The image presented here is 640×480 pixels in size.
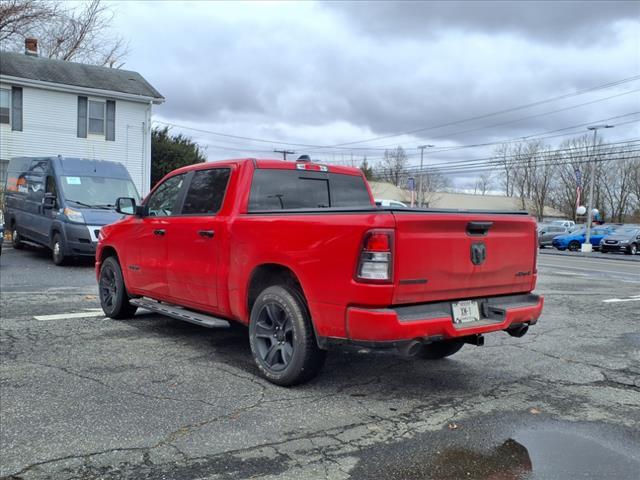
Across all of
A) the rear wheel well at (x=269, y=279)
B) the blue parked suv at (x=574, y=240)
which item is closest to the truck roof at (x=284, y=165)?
the rear wheel well at (x=269, y=279)

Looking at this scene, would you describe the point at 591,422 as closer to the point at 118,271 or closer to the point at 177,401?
the point at 177,401

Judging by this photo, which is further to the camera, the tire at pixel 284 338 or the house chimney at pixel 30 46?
the house chimney at pixel 30 46

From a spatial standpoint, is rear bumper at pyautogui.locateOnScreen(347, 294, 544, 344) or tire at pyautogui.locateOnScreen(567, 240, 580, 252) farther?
tire at pyautogui.locateOnScreen(567, 240, 580, 252)

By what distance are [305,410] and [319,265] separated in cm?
106

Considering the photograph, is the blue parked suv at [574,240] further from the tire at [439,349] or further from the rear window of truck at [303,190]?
the tire at [439,349]

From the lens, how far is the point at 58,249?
12594 mm

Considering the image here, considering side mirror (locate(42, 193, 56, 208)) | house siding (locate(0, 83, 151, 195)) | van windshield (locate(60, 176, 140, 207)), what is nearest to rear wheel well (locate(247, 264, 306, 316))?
van windshield (locate(60, 176, 140, 207))

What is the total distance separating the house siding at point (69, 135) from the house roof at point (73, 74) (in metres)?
0.50

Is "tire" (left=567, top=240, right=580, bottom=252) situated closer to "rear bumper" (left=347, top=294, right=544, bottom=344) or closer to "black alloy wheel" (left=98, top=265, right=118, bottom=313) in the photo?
"black alloy wheel" (left=98, top=265, right=118, bottom=313)

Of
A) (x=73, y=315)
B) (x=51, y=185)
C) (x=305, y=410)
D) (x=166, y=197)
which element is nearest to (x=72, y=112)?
(x=51, y=185)

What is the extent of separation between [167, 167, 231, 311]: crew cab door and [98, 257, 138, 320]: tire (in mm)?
1393

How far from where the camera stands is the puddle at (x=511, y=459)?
3322mm

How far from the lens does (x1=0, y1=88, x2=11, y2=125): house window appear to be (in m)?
23.6

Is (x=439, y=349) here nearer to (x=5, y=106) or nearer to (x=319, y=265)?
(x=319, y=265)
